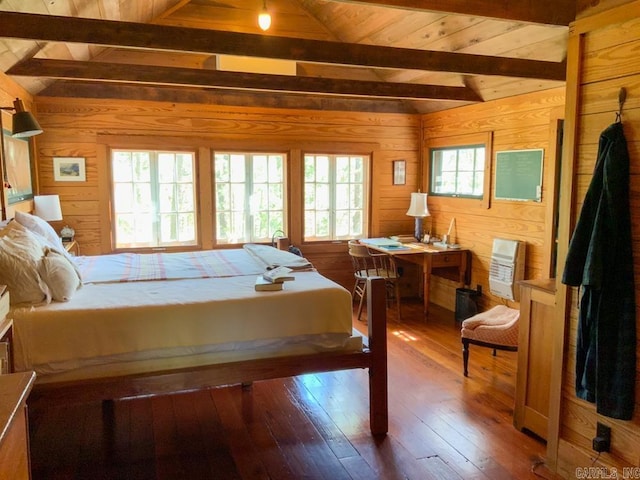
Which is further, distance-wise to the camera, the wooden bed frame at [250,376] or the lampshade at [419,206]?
the lampshade at [419,206]

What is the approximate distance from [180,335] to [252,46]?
6.13ft

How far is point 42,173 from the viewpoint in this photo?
478cm

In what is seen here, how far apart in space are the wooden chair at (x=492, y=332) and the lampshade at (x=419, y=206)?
6.52ft

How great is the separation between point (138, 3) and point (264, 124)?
5.95ft

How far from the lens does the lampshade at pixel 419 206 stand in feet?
18.7

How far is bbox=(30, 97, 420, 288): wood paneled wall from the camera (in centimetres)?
484

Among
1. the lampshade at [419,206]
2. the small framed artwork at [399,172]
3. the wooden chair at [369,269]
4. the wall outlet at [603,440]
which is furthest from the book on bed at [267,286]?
the small framed artwork at [399,172]

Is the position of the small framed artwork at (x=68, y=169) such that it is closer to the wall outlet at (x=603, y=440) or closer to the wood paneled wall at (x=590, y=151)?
the wood paneled wall at (x=590, y=151)

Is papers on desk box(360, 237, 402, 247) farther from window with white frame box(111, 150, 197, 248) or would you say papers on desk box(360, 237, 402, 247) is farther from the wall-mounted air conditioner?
window with white frame box(111, 150, 197, 248)

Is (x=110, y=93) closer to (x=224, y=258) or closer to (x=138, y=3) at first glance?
(x=138, y=3)

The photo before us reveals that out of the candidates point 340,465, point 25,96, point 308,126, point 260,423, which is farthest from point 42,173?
point 340,465

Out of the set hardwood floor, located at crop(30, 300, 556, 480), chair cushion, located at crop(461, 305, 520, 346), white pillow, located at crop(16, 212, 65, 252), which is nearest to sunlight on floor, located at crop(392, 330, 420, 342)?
hardwood floor, located at crop(30, 300, 556, 480)

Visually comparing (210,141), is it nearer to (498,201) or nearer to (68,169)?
(68,169)

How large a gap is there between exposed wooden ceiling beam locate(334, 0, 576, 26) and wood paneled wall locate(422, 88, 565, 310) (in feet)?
5.58
